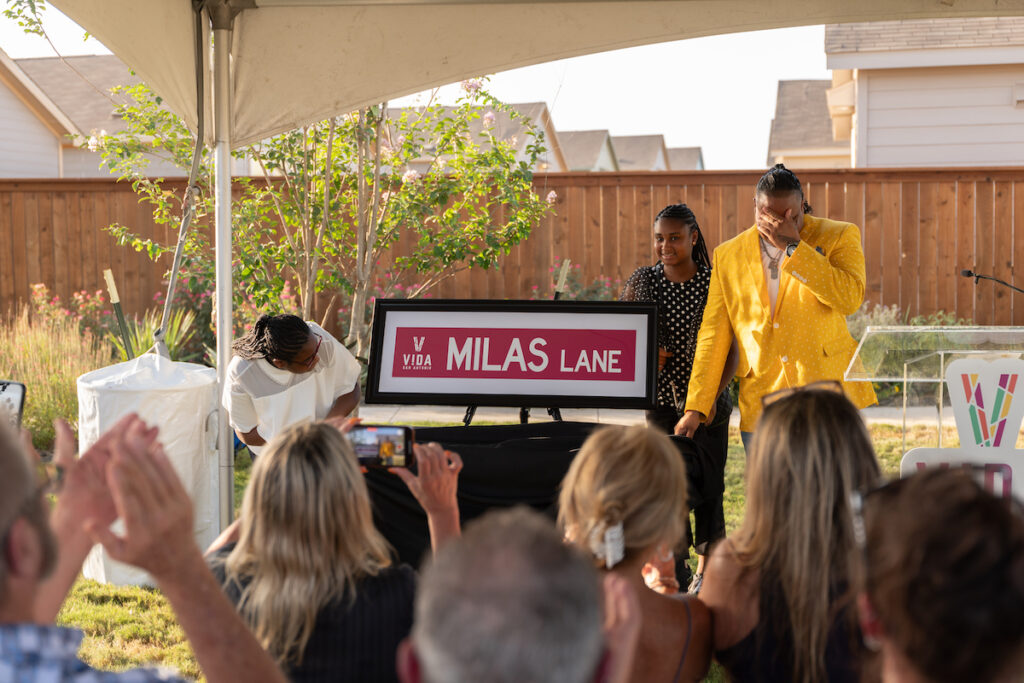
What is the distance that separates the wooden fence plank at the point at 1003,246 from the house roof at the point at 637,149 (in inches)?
1056

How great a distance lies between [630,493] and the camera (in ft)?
5.90

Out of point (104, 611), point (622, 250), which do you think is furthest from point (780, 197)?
point (622, 250)

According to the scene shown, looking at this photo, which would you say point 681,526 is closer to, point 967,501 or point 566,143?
point 967,501

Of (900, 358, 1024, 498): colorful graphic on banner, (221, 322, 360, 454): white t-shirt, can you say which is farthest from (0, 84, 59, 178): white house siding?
(900, 358, 1024, 498): colorful graphic on banner

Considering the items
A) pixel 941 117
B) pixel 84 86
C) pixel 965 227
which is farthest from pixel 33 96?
pixel 965 227

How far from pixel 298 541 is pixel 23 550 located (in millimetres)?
666

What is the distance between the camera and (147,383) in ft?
13.1

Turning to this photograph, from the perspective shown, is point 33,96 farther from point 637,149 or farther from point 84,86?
point 637,149

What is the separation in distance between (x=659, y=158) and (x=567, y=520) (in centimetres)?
3750

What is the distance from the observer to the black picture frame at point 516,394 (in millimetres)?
3418

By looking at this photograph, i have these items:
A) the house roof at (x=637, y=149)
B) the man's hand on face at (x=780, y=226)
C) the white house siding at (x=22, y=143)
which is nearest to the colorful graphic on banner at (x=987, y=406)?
the man's hand on face at (x=780, y=226)

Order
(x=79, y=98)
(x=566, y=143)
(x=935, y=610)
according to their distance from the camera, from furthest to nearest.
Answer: (x=566, y=143), (x=79, y=98), (x=935, y=610)

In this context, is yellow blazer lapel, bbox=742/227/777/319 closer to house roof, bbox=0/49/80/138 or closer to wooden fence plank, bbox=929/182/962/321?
wooden fence plank, bbox=929/182/962/321

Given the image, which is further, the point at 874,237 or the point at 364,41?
the point at 874,237
